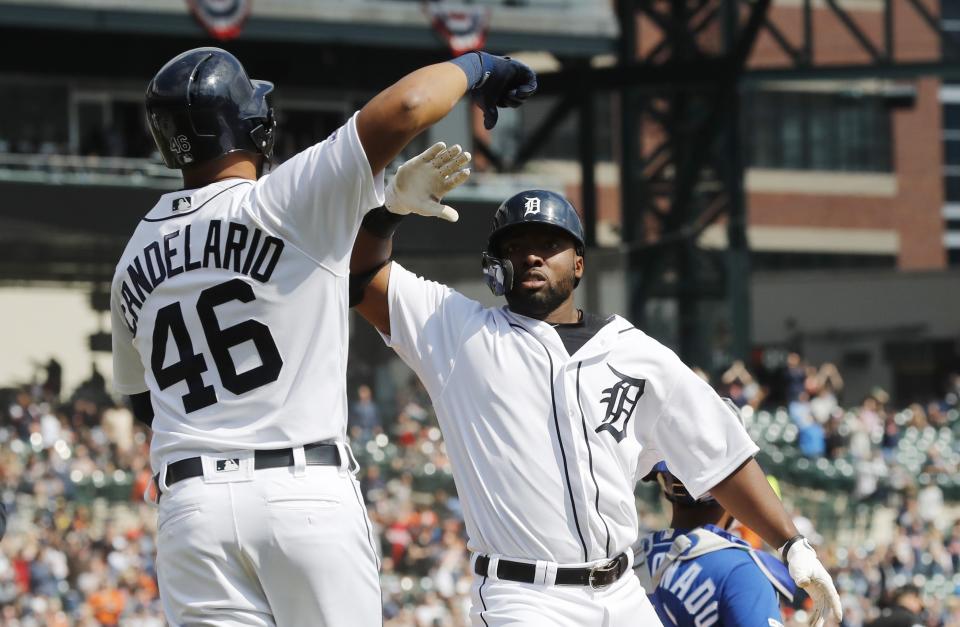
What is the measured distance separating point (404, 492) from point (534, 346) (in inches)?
538

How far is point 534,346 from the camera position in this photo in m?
4.76

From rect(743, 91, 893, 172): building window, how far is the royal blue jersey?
37.1 meters

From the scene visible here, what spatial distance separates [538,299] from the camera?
4.82 meters

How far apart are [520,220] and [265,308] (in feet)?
3.67

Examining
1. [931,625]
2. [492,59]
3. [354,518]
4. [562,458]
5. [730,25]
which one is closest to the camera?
[354,518]

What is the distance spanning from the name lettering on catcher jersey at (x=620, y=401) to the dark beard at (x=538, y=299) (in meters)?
0.24

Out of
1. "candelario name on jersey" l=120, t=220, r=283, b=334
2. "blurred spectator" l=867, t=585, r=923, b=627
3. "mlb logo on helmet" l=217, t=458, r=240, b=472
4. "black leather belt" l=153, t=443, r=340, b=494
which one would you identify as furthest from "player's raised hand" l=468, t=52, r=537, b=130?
"blurred spectator" l=867, t=585, r=923, b=627

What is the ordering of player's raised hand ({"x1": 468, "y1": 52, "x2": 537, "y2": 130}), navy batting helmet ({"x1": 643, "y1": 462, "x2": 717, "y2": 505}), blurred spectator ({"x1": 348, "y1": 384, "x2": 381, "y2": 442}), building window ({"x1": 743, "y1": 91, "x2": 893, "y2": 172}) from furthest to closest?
building window ({"x1": 743, "y1": 91, "x2": 893, "y2": 172}) < blurred spectator ({"x1": 348, "y1": 384, "x2": 381, "y2": 442}) < navy batting helmet ({"x1": 643, "y1": 462, "x2": 717, "y2": 505}) < player's raised hand ({"x1": 468, "y1": 52, "x2": 537, "y2": 130})

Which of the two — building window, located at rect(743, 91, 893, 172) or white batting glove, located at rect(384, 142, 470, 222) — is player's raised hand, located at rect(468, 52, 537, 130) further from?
building window, located at rect(743, 91, 893, 172)

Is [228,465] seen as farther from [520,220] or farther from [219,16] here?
[219,16]

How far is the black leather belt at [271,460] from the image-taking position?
3891 mm

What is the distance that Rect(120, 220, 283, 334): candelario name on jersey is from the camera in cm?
393

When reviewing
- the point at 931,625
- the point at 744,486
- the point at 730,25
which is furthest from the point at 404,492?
the point at 744,486

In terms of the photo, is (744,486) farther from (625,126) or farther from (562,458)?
(625,126)
